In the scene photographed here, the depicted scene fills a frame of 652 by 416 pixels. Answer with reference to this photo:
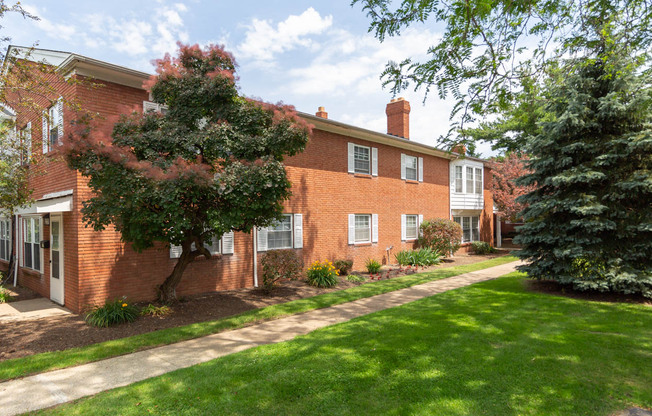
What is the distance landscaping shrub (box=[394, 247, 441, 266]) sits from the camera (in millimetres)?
15797

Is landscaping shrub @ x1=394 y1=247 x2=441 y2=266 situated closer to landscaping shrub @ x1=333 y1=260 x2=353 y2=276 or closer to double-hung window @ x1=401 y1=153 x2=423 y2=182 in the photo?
landscaping shrub @ x1=333 y1=260 x2=353 y2=276

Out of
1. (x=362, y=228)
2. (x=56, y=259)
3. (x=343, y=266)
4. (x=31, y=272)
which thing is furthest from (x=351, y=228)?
(x=31, y=272)

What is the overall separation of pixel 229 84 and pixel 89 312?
582 centimetres

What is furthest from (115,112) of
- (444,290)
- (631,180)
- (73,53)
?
(631,180)

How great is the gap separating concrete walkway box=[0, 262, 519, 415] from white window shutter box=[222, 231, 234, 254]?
3.58 metres

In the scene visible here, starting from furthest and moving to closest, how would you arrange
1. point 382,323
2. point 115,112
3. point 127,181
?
1. point 115,112
2. point 382,323
3. point 127,181

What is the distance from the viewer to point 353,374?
4.67 metres

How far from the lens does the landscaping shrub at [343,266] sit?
43.8ft

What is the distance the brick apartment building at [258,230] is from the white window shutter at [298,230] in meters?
0.04

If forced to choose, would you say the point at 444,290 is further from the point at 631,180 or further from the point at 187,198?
the point at 187,198

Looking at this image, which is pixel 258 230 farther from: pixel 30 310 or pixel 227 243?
pixel 30 310

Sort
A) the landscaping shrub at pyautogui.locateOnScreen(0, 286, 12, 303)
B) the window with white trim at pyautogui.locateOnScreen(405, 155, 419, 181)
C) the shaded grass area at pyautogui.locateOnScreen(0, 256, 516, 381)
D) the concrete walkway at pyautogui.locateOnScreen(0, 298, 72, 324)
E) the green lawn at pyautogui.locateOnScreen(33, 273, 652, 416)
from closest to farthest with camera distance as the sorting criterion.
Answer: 1. the green lawn at pyautogui.locateOnScreen(33, 273, 652, 416)
2. the shaded grass area at pyautogui.locateOnScreen(0, 256, 516, 381)
3. the concrete walkway at pyautogui.locateOnScreen(0, 298, 72, 324)
4. the landscaping shrub at pyautogui.locateOnScreen(0, 286, 12, 303)
5. the window with white trim at pyautogui.locateOnScreen(405, 155, 419, 181)

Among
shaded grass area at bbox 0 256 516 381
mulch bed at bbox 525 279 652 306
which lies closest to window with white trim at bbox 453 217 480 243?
mulch bed at bbox 525 279 652 306

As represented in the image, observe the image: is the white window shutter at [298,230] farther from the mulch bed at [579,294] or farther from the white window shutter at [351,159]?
the mulch bed at [579,294]
